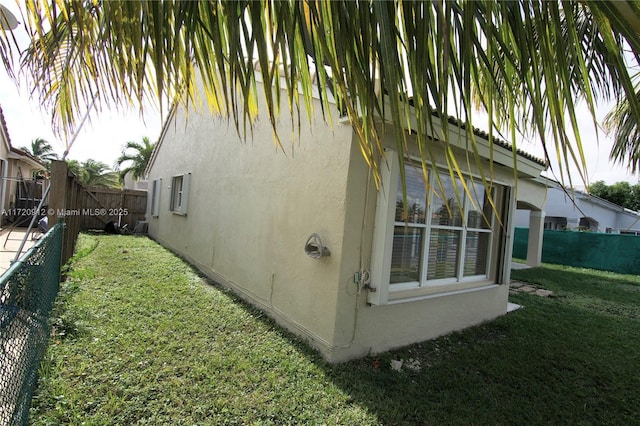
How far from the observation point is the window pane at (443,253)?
4.82 metres

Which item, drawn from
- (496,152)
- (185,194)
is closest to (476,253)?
(496,152)

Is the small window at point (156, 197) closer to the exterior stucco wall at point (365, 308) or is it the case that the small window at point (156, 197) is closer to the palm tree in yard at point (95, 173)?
the exterior stucco wall at point (365, 308)

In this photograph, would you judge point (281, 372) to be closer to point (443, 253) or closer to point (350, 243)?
point (350, 243)

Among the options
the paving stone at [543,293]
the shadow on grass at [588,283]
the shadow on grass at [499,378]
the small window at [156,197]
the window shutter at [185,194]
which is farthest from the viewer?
the small window at [156,197]

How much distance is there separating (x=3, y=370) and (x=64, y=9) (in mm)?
2297

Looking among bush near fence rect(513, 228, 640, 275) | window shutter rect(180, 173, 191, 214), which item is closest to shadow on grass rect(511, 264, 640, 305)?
bush near fence rect(513, 228, 640, 275)

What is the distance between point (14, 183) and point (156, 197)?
22.5 feet

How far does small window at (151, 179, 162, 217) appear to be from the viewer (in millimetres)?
13234

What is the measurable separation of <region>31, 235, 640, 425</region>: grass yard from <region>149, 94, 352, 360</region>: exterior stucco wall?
0.44m

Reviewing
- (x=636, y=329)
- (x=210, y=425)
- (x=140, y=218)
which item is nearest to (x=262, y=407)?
(x=210, y=425)

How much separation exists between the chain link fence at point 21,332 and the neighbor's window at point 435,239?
3.65m

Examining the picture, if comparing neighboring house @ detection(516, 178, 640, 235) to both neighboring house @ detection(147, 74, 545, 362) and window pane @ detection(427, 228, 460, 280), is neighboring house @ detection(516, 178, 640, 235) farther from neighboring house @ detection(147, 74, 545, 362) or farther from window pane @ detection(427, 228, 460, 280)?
window pane @ detection(427, 228, 460, 280)

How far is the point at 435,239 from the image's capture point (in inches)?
191

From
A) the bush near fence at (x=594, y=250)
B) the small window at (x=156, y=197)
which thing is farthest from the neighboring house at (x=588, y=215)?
the small window at (x=156, y=197)
